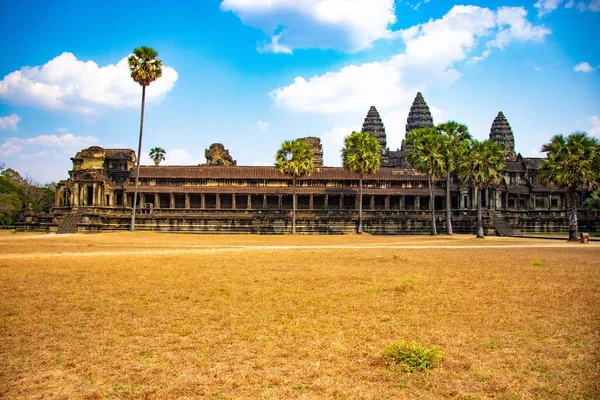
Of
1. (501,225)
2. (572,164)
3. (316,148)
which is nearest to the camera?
(572,164)

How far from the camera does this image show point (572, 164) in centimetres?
3597

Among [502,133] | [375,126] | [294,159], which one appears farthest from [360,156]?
[502,133]

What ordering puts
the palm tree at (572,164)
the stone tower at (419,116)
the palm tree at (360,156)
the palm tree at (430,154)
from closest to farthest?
the palm tree at (572,164) < the palm tree at (430,154) < the palm tree at (360,156) < the stone tower at (419,116)

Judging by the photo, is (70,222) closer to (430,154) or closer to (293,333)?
(430,154)

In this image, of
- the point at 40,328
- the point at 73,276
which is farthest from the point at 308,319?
the point at 73,276

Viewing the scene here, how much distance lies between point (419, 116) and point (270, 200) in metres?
51.1

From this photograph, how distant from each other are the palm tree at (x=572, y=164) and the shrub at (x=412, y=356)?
3414 cm

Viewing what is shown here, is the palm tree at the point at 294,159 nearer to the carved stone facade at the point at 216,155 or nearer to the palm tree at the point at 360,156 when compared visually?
the palm tree at the point at 360,156

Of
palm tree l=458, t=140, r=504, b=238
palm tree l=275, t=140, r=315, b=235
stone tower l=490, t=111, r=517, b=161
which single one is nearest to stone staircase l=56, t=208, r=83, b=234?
palm tree l=275, t=140, r=315, b=235

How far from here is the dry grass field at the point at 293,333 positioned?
5.84 meters

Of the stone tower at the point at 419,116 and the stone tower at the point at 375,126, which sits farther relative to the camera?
the stone tower at the point at 419,116

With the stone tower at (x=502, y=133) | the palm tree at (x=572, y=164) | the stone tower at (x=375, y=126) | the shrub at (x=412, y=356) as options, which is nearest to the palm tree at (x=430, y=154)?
the palm tree at (x=572, y=164)

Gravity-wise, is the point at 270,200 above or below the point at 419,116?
below

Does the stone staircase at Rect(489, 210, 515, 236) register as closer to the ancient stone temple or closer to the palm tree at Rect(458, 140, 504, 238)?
the palm tree at Rect(458, 140, 504, 238)
